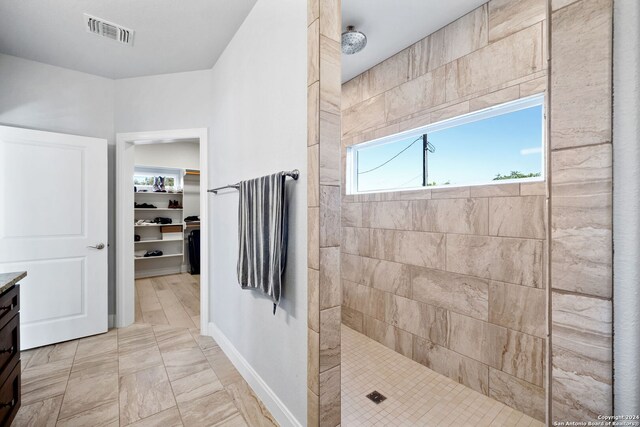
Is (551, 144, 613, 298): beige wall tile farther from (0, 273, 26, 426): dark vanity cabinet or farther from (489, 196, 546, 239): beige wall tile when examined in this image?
(0, 273, 26, 426): dark vanity cabinet

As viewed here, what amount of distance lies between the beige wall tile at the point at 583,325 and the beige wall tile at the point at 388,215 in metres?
1.70

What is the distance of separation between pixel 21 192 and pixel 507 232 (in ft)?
12.8

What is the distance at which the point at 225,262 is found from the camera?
2.29 meters

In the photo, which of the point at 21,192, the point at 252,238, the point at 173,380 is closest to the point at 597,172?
the point at 252,238

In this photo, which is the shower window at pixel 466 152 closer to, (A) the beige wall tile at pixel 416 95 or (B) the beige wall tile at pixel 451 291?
→ (A) the beige wall tile at pixel 416 95

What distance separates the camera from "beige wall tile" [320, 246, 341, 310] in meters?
1.20

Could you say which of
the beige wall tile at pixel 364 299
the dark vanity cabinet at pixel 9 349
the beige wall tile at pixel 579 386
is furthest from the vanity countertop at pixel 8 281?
the beige wall tile at pixel 364 299

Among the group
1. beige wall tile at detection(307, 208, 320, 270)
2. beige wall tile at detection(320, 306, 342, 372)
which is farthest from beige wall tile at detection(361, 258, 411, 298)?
beige wall tile at detection(307, 208, 320, 270)

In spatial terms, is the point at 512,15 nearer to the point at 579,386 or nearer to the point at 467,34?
the point at 467,34

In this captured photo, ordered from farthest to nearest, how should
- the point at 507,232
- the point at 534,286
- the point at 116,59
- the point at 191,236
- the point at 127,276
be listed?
the point at 191,236 → the point at 127,276 → the point at 116,59 → the point at 507,232 → the point at 534,286

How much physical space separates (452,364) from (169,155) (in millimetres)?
5476

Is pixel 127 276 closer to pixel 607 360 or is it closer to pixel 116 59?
pixel 116 59

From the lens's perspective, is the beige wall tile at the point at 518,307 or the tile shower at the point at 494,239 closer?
the tile shower at the point at 494,239

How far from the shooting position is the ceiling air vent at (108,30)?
195 centimetres
